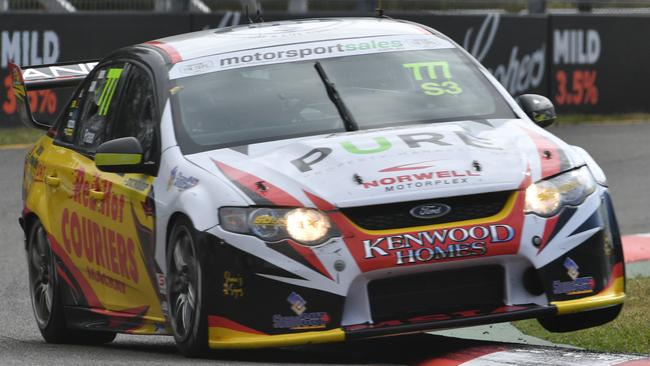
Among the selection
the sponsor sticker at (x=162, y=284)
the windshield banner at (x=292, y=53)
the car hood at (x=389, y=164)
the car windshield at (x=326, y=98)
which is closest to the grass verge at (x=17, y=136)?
the windshield banner at (x=292, y=53)

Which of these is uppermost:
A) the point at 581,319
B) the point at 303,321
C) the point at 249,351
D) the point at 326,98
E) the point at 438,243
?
the point at 326,98

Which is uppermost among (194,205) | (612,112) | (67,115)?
(194,205)

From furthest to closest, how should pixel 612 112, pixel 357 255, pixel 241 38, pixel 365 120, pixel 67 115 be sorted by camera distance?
pixel 612 112 → pixel 67 115 → pixel 241 38 → pixel 365 120 → pixel 357 255

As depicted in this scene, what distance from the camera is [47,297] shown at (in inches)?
342

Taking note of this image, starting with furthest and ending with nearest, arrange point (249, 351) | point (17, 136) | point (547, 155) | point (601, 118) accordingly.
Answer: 1. point (601, 118)
2. point (17, 136)
3. point (249, 351)
4. point (547, 155)

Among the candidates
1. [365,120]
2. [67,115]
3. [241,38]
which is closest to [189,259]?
[365,120]

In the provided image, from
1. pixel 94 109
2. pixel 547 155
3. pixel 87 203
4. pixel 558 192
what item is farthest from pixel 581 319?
pixel 94 109

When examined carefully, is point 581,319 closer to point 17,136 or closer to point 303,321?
point 303,321

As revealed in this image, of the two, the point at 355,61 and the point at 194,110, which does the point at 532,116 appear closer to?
the point at 355,61

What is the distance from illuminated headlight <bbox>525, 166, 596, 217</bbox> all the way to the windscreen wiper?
100cm

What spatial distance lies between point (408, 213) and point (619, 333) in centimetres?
163

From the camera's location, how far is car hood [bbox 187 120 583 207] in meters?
6.42

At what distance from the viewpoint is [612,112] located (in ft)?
73.9

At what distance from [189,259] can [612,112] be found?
16.5m
